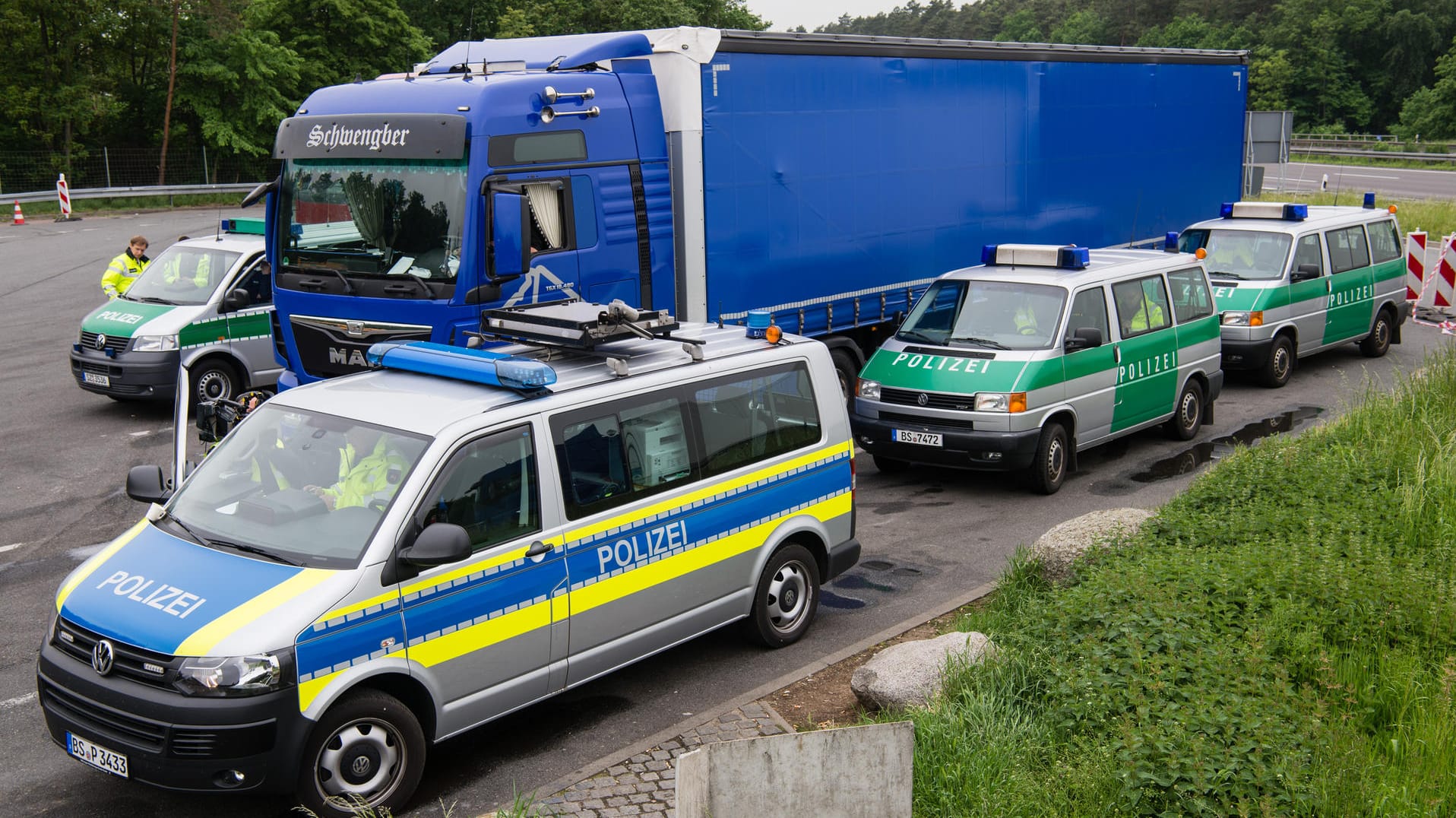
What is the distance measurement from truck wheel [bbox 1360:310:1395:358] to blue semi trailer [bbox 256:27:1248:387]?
18.6ft

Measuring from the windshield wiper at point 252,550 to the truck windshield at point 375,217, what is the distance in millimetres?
3818

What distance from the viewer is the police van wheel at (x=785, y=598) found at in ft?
24.7

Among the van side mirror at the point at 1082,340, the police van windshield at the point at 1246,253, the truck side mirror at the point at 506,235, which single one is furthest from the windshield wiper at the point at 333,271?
the police van windshield at the point at 1246,253

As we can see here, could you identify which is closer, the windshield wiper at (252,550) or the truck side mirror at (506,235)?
the windshield wiper at (252,550)

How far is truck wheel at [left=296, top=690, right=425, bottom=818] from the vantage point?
5.36m

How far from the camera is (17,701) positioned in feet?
22.7

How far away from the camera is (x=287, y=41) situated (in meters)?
48.5

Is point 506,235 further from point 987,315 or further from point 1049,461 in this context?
point 1049,461

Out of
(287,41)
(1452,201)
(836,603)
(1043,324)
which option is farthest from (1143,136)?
(287,41)

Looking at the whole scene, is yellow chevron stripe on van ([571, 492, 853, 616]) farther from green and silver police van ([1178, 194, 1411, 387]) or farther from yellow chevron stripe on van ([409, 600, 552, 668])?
green and silver police van ([1178, 194, 1411, 387])

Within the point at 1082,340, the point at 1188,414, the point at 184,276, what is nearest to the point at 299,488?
the point at 1082,340

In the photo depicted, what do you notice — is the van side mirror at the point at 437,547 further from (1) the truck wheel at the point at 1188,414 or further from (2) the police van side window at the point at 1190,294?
(1) the truck wheel at the point at 1188,414

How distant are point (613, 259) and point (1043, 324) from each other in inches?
151

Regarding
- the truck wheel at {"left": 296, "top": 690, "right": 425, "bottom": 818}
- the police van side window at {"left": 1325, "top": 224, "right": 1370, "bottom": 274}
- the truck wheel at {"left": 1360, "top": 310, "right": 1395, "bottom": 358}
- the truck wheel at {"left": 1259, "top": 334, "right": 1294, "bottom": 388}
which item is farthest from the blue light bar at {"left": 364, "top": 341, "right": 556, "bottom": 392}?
the truck wheel at {"left": 1360, "top": 310, "right": 1395, "bottom": 358}
